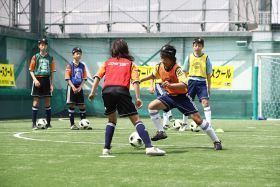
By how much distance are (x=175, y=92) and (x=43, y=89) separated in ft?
21.9

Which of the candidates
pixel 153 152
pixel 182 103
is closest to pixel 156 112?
pixel 182 103

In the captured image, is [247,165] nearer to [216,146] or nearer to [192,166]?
[192,166]

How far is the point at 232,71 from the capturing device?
2644 cm

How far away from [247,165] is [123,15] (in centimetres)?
2142

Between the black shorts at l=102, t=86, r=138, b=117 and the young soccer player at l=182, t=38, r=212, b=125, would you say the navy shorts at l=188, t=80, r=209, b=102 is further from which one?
the black shorts at l=102, t=86, r=138, b=117

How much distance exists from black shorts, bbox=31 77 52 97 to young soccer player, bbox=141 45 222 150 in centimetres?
620

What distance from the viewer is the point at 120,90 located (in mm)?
9234

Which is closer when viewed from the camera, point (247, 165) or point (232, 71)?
point (247, 165)

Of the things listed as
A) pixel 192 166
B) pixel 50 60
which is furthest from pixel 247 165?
pixel 50 60

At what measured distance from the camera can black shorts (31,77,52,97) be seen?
16.1 m

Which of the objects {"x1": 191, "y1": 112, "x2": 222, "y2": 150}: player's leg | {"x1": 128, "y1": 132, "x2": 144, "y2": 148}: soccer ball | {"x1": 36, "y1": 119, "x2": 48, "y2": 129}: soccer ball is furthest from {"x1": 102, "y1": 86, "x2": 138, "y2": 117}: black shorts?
{"x1": 36, "y1": 119, "x2": 48, "y2": 129}: soccer ball

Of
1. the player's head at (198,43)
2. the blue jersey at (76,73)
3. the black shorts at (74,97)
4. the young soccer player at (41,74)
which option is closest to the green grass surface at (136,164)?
the player's head at (198,43)

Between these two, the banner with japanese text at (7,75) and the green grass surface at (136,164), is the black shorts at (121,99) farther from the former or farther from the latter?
the banner with japanese text at (7,75)

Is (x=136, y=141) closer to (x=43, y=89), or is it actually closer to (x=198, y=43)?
(x=198, y=43)
